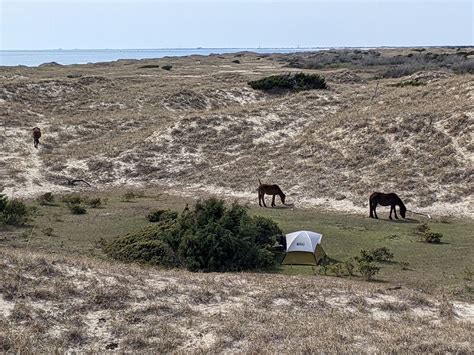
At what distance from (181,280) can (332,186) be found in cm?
1804

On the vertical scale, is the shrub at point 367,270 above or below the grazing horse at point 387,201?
below

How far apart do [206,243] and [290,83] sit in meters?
42.9

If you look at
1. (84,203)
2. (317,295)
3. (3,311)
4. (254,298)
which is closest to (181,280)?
(254,298)

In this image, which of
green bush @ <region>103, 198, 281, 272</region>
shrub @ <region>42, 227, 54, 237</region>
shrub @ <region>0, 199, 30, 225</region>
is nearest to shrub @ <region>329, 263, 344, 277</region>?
green bush @ <region>103, 198, 281, 272</region>

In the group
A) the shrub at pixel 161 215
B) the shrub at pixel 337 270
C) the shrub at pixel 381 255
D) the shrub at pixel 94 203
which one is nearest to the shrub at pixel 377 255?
the shrub at pixel 381 255

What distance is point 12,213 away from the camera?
24.9m

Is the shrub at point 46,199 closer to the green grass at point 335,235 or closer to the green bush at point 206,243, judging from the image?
the green grass at point 335,235

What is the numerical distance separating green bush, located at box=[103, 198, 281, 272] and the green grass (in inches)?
44.0

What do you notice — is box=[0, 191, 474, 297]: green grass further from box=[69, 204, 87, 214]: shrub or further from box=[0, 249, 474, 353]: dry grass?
box=[0, 249, 474, 353]: dry grass

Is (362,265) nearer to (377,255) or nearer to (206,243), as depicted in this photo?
(377,255)

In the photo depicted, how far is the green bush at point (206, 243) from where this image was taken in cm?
1938

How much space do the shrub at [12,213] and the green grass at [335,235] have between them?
1.76 ft

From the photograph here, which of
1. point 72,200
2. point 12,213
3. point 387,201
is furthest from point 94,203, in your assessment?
point 387,201

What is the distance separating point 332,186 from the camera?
3244cm
